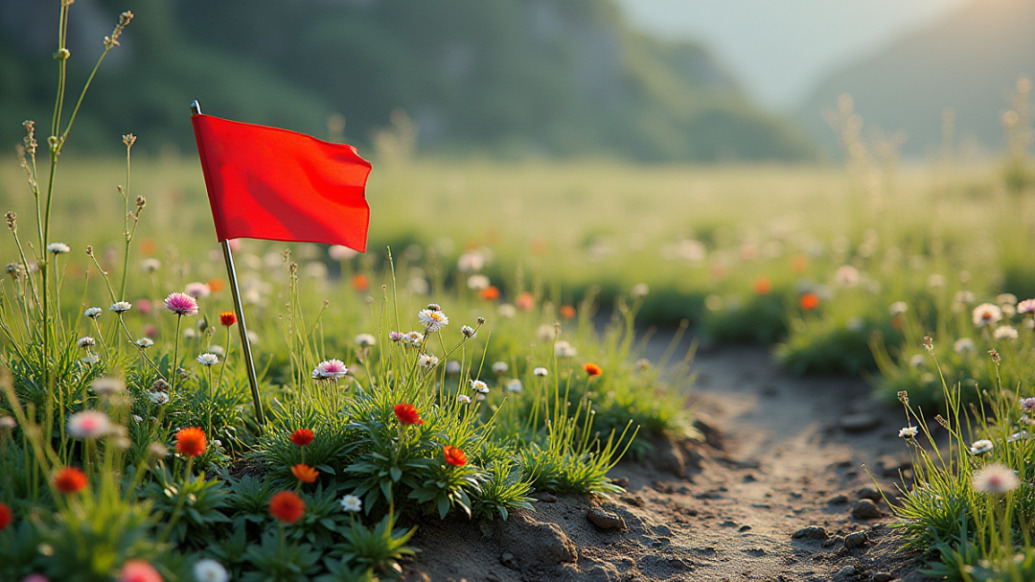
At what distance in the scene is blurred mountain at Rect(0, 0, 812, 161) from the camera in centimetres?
2766

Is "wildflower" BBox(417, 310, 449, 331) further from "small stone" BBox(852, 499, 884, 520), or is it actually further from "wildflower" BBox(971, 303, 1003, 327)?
"wildflower" BBox(971, 303, 1003, 327)

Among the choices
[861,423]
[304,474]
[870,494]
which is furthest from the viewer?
[861,423]

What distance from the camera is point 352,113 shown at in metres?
35.6

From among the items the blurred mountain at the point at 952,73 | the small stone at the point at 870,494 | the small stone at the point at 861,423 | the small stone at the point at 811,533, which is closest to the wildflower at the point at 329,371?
the small stone at the point at 811,533

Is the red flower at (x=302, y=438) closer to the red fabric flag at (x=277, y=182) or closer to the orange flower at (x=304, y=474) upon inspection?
the orange flower at (x=304, y=474)

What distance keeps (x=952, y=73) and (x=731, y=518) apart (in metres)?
62.9

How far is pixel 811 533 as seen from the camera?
3.14 meters

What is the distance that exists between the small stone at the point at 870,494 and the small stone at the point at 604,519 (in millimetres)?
1437

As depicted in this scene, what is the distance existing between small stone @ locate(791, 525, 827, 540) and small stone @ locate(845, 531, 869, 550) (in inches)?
5.2

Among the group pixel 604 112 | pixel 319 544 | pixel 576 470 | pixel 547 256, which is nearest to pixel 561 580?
pixel 576 470

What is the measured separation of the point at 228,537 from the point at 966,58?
6596 centimetres

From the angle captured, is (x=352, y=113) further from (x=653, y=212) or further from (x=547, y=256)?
(x=547, y=256)

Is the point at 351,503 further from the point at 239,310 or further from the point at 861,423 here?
the point at 861,423

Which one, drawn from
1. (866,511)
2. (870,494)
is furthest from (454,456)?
(870,494)
